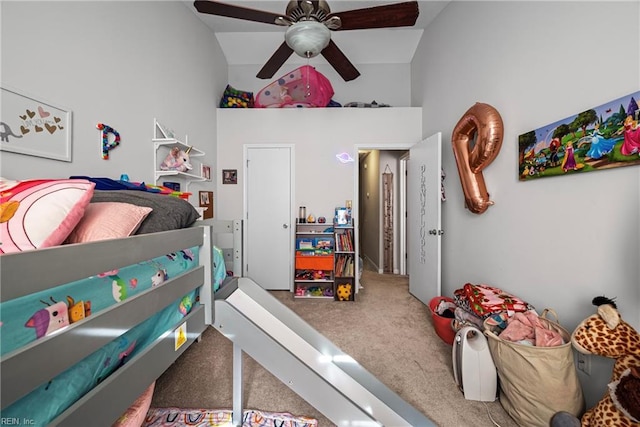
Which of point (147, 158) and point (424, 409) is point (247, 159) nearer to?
point (147, 158)

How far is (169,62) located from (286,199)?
188 cm

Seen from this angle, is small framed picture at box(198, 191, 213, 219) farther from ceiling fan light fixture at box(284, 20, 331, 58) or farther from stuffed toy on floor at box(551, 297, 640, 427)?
stuffed toy on floor at box(551, 297, 640, 427)

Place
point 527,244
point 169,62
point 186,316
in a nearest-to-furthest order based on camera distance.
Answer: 1. point 186,316
2. point 527,244
3. point 169,62

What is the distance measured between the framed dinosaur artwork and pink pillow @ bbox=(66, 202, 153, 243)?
91cm

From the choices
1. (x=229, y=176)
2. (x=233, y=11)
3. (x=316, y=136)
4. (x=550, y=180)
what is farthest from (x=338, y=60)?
(x=229, y=176)

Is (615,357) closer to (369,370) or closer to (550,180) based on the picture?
(550,180)

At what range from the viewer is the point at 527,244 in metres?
1.73

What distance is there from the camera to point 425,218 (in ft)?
9.31


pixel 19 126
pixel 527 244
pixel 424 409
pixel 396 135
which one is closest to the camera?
pixel 19 126

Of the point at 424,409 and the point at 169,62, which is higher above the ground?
the point at 169,62

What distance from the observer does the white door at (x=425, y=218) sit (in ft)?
8.57

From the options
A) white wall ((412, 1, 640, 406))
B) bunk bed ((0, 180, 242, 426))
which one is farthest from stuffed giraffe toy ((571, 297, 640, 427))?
bunk bed ((0, 180, 242, 426))

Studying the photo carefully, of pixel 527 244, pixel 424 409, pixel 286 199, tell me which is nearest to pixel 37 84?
pixel 286 199

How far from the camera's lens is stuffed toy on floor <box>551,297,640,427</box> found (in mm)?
985
